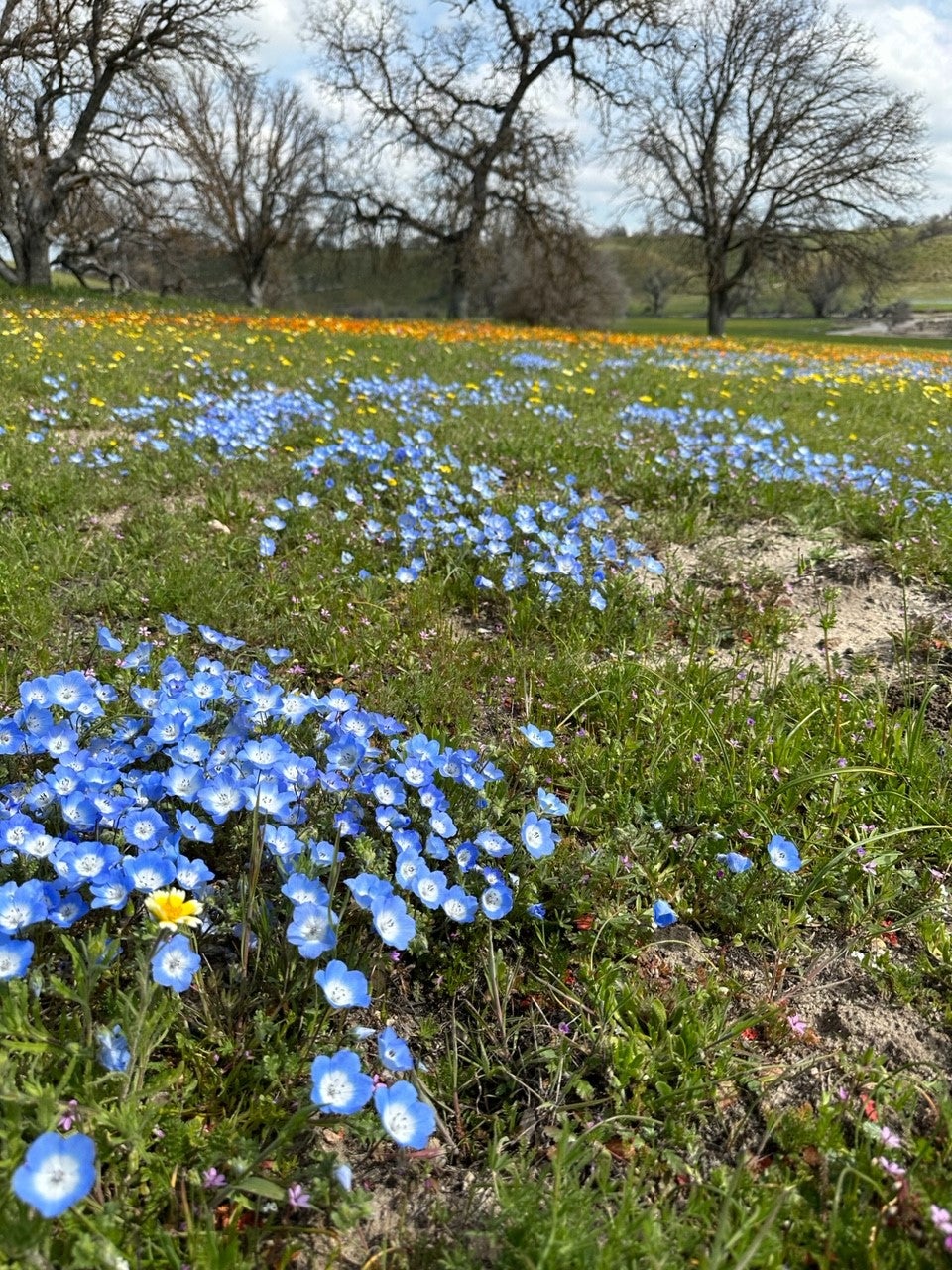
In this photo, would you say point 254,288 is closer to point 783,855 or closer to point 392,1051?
point 783,855

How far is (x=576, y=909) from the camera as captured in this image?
203 cm

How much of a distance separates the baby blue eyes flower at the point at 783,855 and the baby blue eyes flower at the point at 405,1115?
1.13 meters

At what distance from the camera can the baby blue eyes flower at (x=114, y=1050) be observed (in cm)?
142

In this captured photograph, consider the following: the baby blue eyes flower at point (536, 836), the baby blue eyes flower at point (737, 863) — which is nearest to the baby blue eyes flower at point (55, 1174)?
the baby blue eyes flower at point (536, 836)

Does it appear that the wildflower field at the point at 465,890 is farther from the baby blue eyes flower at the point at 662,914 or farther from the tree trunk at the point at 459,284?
the tree trunk at the point at 459,284

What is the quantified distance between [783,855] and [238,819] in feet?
4.79

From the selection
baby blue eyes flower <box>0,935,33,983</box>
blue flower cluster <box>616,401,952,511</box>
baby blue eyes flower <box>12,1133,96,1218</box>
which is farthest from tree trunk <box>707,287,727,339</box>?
baby blue eyes flower <box>12,1133,96,1218</box>

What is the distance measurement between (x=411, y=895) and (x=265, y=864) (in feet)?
1.29

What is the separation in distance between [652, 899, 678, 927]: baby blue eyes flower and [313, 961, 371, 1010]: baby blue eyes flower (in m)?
0.77

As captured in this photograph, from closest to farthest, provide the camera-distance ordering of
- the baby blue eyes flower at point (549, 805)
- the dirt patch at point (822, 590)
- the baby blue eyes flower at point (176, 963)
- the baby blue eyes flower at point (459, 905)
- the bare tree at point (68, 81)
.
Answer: the baby blue eyes flower at point (176, 963), the baby blue eyes flower at point (459, 905), the baby blue eyes flower at point (549, 805), the dirt patch at point (822, 590), the bare tree at point (68, 81)

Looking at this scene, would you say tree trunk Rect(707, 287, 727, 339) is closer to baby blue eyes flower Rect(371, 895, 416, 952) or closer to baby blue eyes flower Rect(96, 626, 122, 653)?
baby blue eyes flower Rect(96, 626, 122, 653)

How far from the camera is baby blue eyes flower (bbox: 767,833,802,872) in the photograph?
2.08 meters

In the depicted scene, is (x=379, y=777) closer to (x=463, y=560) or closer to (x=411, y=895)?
(x=411, y=895)

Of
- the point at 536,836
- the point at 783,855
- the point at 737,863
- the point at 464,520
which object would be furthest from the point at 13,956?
the point at 464,520
